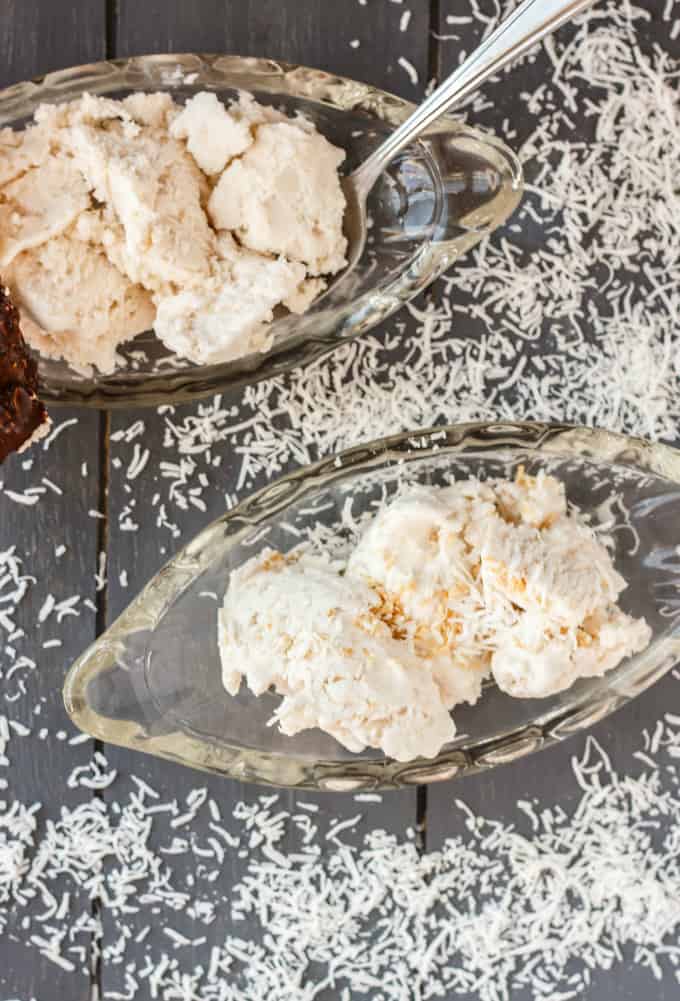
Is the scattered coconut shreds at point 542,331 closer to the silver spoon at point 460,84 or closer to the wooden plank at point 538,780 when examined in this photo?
the silver spoon at point 460,84

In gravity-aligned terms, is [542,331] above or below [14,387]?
above

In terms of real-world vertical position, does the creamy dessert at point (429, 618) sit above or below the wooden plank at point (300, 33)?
below

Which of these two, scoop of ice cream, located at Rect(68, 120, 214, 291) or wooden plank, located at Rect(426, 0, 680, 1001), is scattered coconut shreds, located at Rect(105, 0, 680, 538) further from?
wooden plank, located at Rect(426, 0, 680, 1001)

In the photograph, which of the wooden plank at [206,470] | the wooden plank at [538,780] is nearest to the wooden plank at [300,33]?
the wooden plank at [206,470]

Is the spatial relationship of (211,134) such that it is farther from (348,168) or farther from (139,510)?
(139,510)

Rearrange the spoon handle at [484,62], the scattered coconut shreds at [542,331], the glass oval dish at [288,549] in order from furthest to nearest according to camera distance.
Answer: the scattered coconut shreds at [542,331] < the glass oval dish at [288,549] < the spoon handle at [484,62]

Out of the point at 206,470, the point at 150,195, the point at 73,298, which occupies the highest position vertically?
the point at 150,195

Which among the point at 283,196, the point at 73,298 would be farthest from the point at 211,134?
the point at 73,298
